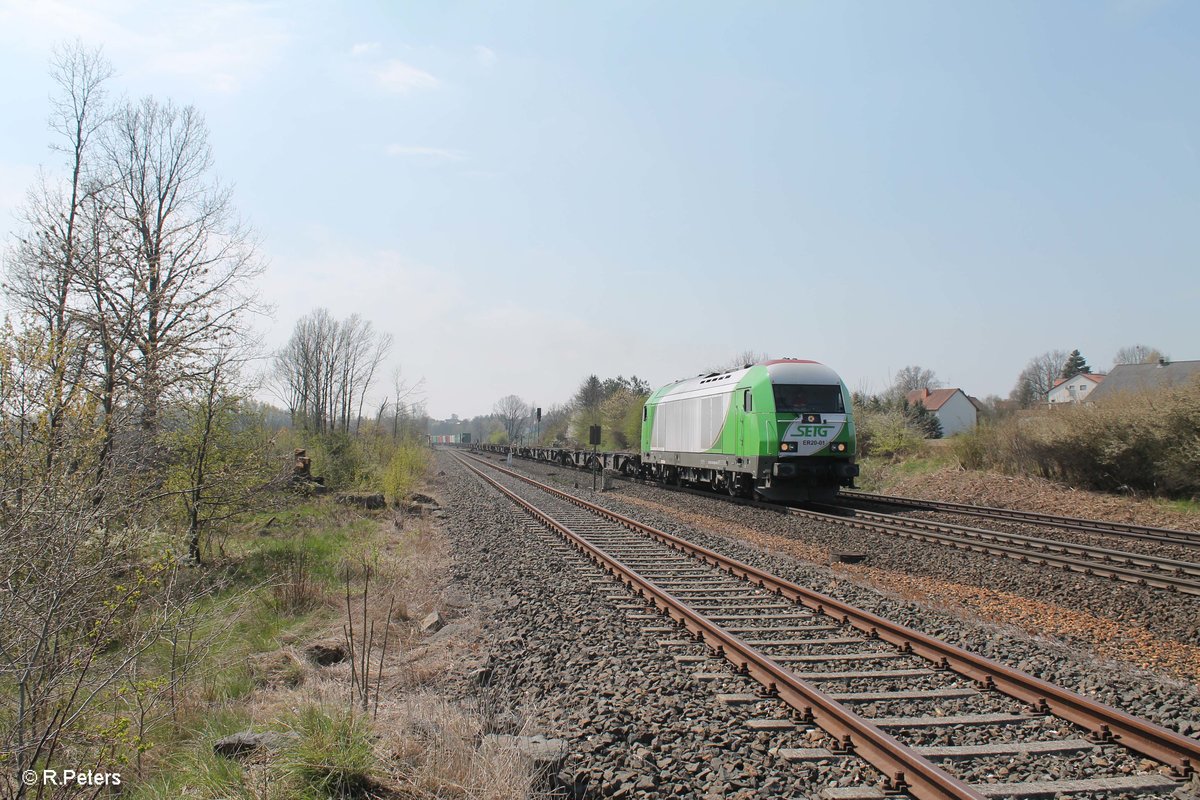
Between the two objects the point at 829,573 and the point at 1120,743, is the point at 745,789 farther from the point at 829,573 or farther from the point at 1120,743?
the point at 829,573

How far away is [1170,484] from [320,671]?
20139 mm

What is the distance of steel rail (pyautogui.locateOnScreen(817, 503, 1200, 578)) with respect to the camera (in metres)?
9.82

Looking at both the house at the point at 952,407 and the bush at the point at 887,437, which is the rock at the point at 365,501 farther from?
the house at the point at 952,407

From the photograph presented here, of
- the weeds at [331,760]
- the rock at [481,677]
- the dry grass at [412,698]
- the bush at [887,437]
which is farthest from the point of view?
the bush at [887,437]

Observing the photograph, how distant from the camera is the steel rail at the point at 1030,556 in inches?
348

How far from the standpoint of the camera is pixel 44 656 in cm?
438

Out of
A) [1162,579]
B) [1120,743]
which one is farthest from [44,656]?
[1162,579]

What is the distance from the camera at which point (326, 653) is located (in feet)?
22.8

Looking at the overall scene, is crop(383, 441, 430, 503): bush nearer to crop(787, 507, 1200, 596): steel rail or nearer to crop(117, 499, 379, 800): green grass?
crop(117, 499, 379, 800): green grass

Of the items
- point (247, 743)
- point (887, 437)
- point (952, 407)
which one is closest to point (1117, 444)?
point (887, 437)

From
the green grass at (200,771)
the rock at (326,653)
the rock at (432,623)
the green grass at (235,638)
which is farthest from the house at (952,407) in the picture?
the green grass at (200,771)

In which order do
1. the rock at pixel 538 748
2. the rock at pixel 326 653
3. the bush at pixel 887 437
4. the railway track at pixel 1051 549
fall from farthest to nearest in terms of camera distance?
the bush at pixel 887 437 < the railway track at pixel 1051 549 < the rock at pixel 326 653 < the rock at pixel 538 748

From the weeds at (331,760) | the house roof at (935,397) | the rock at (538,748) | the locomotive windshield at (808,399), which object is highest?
the house roof at (935,397)

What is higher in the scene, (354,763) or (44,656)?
(44,656)
